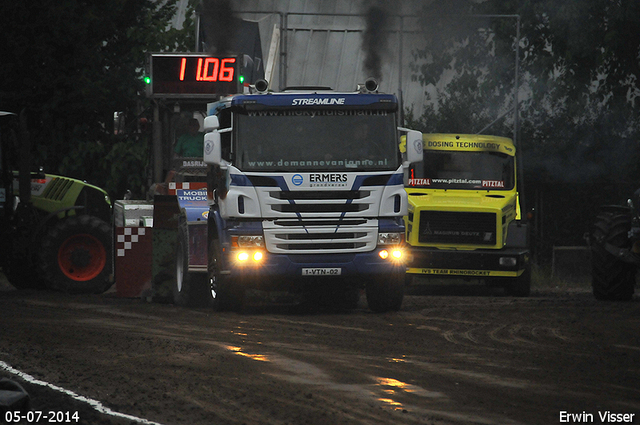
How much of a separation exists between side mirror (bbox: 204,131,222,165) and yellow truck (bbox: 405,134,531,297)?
5287 mm

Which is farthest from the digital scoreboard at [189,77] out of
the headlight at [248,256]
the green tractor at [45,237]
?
the headlight at [248,256]

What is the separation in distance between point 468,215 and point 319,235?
201 inches

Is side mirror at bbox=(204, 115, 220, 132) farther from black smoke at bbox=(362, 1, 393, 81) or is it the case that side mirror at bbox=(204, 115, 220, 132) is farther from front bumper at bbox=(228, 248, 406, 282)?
black smoke at bbox=(362, 1, 393, 81)

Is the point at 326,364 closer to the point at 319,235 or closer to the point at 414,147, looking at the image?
the point at 319,235

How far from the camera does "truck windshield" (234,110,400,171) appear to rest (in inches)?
533

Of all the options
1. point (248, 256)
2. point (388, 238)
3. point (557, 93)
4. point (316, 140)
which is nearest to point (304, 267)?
point (248, 256)

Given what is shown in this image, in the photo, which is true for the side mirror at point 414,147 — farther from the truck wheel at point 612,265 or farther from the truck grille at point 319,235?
the truck wheel at point 612,265

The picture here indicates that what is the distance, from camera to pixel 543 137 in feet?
87.4

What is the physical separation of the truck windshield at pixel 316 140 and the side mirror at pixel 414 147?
0.56 feet

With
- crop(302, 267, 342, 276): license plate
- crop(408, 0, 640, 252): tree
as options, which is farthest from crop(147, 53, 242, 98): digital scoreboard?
crop(408, 0, 640, 252): tree

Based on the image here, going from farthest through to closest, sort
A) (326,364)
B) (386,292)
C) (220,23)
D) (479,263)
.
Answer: (220,23)
(479,263)
(386,292)
(326,364)

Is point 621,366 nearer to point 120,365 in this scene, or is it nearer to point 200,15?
point 120,365

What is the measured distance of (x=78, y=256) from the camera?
17.3m

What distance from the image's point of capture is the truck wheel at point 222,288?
1390 centimetres
